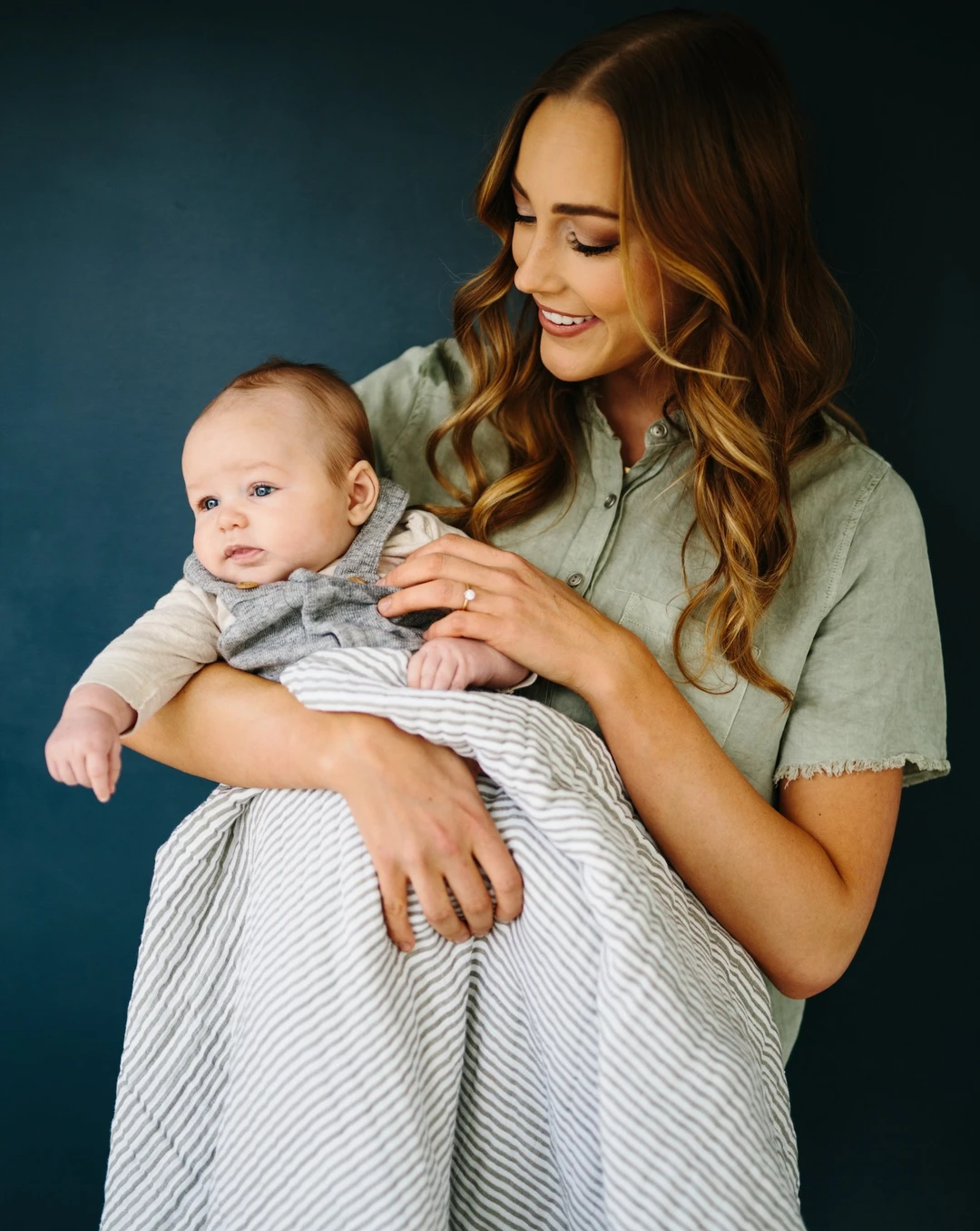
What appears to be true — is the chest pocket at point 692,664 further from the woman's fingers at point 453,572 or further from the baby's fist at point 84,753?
the baby's fist at point 84,753

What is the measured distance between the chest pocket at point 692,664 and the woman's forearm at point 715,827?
11 centimetres

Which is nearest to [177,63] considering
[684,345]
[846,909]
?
[684,345]

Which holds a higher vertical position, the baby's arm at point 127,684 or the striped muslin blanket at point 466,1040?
the baby's arm at point 127,684

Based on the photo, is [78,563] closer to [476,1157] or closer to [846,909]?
[476,1157]

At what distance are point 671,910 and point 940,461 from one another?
1.05 m

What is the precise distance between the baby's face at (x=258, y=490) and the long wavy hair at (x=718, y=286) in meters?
0.29

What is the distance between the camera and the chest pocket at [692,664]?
147 cm

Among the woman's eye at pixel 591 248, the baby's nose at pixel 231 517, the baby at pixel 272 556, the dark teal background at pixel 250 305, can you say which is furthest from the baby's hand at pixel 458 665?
the dark teal background at pixel 250 305

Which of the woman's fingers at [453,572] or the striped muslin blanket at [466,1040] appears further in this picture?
the woman's fingers at [453,572]

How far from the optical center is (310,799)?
1270mm

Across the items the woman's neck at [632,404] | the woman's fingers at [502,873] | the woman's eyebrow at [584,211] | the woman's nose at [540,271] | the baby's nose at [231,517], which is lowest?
the woman's fingers at [502,873]

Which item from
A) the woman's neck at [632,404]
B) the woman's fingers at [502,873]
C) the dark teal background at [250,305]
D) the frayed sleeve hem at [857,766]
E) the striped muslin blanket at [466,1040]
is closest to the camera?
the striped muslin blanket at [466,1040]

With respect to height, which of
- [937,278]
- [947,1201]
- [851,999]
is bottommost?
[947,1201]

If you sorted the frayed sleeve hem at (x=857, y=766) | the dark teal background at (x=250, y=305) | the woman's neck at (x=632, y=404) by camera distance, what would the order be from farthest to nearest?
the dark teal background at (x=250, y=305), the woman's neck at (x=632, y=404), the frayed sleeve hem at (x=857, y=766)
